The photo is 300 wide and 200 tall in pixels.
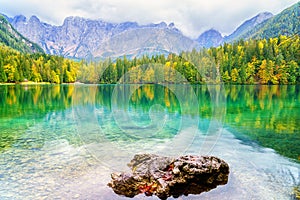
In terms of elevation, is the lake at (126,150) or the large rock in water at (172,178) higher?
the large rock in water at (172,178)

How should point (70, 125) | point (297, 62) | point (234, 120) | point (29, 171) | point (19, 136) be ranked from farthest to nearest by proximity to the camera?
point (297, 62)
point (234, 120)
point (70, 125)
point (19, 136)
point (29, 171)

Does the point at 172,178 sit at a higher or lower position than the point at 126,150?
higher

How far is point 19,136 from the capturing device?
19.9 m

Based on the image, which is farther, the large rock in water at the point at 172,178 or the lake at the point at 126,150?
the lake at the point at 126,150

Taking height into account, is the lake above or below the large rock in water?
below

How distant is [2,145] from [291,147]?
1727cm

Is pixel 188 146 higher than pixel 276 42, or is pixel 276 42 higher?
pixel 276 42

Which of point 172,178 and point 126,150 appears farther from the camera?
point 126,150

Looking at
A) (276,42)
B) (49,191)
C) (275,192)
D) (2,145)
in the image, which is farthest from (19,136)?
(276,42)

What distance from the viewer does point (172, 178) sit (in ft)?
33.0

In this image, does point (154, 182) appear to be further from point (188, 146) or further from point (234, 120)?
point (234, 120)

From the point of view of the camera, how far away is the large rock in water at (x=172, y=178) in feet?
32.5

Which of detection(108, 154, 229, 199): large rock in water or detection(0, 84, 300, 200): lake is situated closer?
detection(108, 154, 229, 199): large rock in water

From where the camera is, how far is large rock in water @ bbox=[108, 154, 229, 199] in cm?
991
